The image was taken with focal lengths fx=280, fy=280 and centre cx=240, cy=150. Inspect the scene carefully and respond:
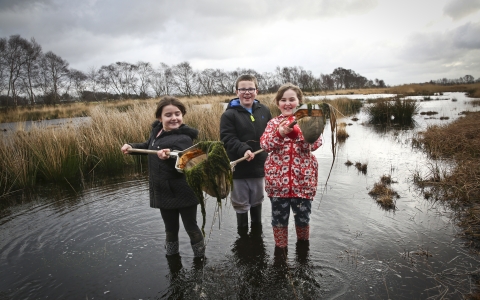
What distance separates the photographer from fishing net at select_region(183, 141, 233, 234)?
2.60 metres

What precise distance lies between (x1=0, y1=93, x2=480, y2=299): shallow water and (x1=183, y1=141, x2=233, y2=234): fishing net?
459 mm

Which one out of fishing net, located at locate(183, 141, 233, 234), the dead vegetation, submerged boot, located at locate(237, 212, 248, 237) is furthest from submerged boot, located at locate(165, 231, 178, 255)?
the dead vegetation

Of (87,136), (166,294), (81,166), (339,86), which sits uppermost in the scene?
(339,86)

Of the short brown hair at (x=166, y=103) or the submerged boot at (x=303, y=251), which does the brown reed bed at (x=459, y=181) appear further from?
the short brown hair at (x=166, y=103)

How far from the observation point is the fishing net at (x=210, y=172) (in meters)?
2.60

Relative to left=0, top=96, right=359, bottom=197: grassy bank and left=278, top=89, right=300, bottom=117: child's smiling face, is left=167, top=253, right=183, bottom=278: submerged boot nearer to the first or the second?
left=278, top=89, right=300, bottom=117: child's smiling face

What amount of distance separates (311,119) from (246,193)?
4.69 ft

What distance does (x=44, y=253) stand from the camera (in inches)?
137

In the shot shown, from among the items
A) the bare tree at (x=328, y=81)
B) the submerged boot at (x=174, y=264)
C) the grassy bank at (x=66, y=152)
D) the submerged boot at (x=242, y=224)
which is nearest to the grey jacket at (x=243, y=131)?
the submerged boot at (x=242, y=224)

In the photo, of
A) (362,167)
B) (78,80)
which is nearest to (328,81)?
(78,80)

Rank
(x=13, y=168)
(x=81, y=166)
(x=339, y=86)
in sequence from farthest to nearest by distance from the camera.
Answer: (x=339, y=86) < (x=81, y=166) < (x=13, y=168)

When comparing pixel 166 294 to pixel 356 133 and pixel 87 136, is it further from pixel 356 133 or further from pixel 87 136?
pixel 356 133

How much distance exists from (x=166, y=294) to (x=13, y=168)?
17.3ft

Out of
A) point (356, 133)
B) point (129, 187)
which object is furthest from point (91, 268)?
point (356, 133)
